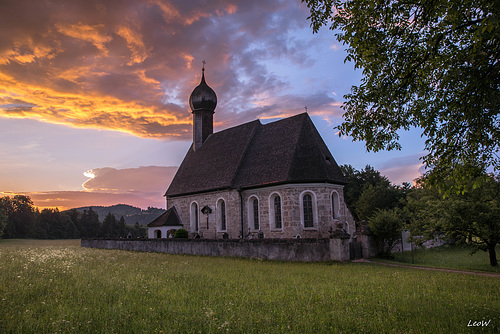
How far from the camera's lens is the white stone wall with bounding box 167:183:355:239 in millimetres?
24359

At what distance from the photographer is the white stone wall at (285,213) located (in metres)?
24.4

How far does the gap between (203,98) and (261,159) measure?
14.3m

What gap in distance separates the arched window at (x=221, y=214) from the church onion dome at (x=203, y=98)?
13.8 metres

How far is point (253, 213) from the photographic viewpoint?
2789cm

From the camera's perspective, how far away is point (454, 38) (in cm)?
823

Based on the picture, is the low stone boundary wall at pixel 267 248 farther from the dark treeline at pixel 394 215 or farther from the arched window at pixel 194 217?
the arched window at pixel 194 217

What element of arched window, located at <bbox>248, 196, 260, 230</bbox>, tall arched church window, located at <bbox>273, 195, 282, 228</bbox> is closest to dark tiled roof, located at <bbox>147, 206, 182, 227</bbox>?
arched window, located at <bbox>248, 196, 260, 230</bbox>

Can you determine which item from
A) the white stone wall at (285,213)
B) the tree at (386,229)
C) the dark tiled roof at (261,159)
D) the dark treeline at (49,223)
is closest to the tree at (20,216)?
the dark treeline at (49,223)

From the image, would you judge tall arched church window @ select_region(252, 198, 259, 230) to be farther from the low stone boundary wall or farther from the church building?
the low stone boundary wall

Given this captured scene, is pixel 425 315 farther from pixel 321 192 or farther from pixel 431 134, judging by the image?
pixel 321 192

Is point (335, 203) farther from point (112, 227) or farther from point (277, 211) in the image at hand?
point (112, 227)

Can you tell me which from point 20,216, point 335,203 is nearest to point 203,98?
point 335,203

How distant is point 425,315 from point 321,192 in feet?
57.5

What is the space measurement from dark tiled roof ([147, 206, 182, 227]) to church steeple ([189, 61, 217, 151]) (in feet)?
25.7
